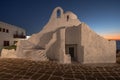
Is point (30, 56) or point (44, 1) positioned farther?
point (44, 1)

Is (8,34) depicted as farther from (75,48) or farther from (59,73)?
(59,73)

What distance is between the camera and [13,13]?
114 ft

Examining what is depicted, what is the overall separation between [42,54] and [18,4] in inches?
752

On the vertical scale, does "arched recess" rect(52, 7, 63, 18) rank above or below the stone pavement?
above

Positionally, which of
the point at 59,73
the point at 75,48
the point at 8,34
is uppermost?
the point at 8,34

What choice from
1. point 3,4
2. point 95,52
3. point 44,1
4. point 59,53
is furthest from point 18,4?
point 95,52

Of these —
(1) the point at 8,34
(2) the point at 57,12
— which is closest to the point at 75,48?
(2) the point at 57,12

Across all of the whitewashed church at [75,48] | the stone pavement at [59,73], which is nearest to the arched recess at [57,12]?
the whitewashed church at [75,48]

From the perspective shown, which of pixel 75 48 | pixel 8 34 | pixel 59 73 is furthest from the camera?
pixel 8 34

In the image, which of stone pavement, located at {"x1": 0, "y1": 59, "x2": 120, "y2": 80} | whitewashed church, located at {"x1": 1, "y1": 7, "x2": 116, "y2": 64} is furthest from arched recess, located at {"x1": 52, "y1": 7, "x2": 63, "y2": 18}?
stone pavement, located at {"x1": 0, "y1": 59, "x2": 120, "y2": 80}

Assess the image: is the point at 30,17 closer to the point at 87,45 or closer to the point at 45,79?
the point at 87,45

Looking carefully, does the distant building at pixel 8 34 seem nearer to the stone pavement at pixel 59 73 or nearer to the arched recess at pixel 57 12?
the arched recess at pixel 57 12

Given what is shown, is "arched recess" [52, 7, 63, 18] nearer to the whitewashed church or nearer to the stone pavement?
the whitewashed church

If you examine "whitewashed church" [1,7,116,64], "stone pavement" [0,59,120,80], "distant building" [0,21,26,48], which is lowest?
"stone pavement" [0,59,120,80]
